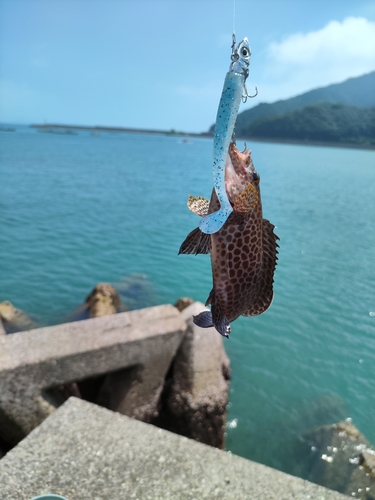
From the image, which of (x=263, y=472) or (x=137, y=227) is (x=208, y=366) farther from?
(x=137, y=227)

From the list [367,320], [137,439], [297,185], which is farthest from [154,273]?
[297,185]

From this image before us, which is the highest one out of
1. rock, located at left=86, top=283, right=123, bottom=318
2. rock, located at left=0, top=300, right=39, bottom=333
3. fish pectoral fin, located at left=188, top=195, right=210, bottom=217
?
fish pectoral fin, located at left=188, top=195, right=210, bottom=217

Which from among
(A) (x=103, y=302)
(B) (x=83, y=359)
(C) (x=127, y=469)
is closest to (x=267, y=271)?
(C) (x=127, y=469)

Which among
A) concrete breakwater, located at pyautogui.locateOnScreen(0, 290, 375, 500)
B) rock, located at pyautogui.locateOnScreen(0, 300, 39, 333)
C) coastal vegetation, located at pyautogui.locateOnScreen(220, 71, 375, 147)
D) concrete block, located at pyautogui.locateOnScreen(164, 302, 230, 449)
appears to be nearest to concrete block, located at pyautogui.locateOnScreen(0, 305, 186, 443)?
concrete breakwater, located at pyautogui.locateOnScreen(0, 290, 375, 500)

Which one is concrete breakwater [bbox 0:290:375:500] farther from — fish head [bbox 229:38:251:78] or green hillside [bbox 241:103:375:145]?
green hillside [bbox 241:103:375:145]

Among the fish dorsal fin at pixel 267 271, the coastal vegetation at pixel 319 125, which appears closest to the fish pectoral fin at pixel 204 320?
the fish dorsal fin at pixel 267 271

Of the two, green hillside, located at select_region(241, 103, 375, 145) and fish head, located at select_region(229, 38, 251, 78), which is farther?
green hillside, located at select_region(241, 103, 375, 145)

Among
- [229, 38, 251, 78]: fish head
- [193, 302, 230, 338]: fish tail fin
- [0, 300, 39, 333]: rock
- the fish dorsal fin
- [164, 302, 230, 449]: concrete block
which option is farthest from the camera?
[0, 300, 39, 333]: rock

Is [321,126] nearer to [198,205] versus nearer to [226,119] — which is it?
[198,205]
